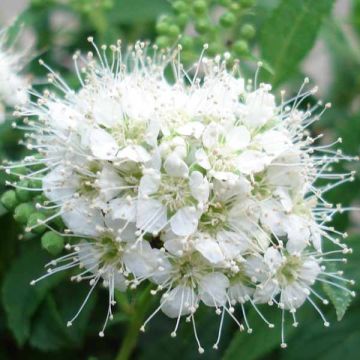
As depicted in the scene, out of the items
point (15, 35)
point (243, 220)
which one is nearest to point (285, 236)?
point (243, 220)

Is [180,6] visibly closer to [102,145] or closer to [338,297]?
[102,145]

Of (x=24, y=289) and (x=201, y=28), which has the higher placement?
(x=201, y=28)

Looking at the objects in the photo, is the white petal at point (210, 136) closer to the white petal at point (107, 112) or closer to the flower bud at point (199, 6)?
the white petal at point (107, 112)

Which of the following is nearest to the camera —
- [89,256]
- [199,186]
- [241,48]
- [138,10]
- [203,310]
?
[199,186]

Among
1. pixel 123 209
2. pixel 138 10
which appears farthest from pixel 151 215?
pixel 138 10

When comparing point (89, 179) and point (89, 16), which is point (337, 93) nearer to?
point (89, 16)

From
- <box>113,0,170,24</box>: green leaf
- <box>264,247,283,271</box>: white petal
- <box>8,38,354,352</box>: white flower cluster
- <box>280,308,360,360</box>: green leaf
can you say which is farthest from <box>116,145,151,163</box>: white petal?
<box>113,0,170,24</box>: green leaf

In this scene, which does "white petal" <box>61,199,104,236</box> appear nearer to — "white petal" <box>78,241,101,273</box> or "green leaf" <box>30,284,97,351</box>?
"white petal" <box>78,241,101,273</box>
